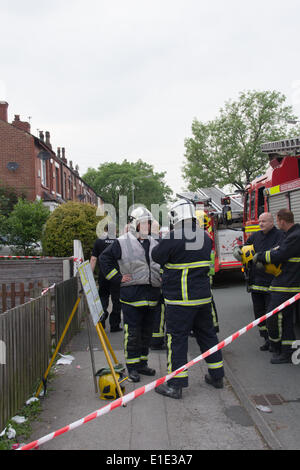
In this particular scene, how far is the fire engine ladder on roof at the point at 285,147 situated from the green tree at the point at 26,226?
12.8 metres

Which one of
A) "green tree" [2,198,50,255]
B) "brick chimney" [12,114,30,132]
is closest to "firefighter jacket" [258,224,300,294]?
"green tree" [2,198,50,255]

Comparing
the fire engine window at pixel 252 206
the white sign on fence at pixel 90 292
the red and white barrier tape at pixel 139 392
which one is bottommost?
the red and white barrier tape at pixel 139 392

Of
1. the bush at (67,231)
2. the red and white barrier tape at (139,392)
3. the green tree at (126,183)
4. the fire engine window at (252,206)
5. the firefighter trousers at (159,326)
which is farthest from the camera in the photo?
the green tree at (126,183)

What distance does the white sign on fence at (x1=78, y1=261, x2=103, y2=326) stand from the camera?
461 cm

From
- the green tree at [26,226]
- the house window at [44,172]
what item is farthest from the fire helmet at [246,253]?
the house window at [44,172]

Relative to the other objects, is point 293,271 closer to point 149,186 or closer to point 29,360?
point 29,360

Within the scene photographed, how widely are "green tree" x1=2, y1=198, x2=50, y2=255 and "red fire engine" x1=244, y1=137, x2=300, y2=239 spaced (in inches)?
403

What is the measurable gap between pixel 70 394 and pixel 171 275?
163cm

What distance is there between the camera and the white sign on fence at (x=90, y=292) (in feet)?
15.1

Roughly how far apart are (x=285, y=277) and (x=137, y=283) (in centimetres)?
186

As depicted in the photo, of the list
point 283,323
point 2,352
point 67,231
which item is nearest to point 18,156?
point 67,231

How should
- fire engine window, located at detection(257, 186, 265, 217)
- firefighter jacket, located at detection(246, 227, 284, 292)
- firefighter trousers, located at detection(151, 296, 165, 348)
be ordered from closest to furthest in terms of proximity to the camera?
firefighter jacket, located at detection(246, 227, 284, 292) → firefighter trousers, located at detection(151, 296, 165, 348) → fire engine window, located at detection(257, 186, 265, 217)

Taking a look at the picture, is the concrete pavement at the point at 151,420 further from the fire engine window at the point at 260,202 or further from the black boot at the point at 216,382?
the fire engine window at the point at 260,202

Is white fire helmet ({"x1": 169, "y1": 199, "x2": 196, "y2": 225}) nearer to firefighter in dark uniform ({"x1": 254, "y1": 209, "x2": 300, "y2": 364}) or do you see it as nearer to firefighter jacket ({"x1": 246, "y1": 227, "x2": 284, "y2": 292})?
firefighter in dark uniform ({"x1": 254, "y1": 209, "x2": 300, "y2": 364})
